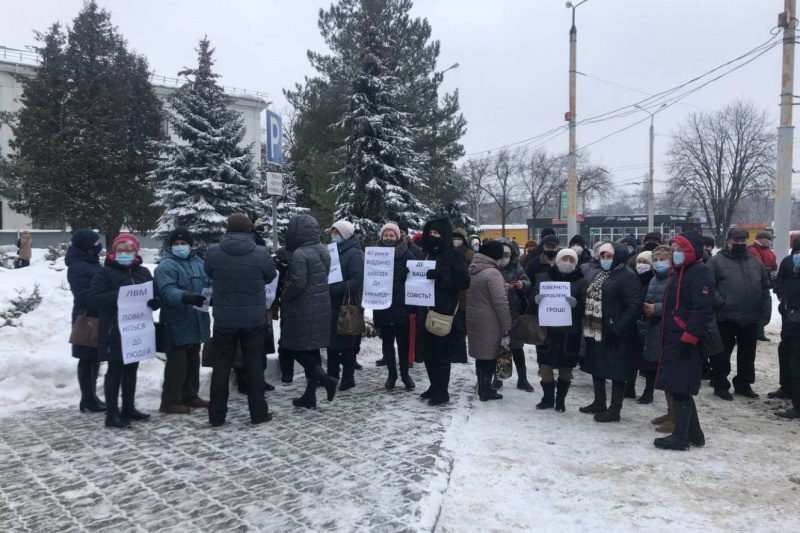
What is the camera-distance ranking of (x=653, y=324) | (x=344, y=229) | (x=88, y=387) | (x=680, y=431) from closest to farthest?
(x=680, y=431) → (x=88, y=387) → (x=653, y=324) → (x=344, y=229)

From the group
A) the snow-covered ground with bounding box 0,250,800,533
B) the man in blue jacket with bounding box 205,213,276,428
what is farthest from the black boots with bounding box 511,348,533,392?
the man in blue jacket with bounding box 205,213,276,428

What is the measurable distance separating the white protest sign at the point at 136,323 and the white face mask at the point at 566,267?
4502 mm

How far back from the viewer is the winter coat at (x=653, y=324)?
664cm

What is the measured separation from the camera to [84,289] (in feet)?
20.1

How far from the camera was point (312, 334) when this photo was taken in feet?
20.8

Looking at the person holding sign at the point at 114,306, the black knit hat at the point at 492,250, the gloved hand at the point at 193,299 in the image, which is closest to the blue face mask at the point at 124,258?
the person holding sign at the point at 114,306

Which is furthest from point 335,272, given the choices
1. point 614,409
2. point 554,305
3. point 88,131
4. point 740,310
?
point 88,131

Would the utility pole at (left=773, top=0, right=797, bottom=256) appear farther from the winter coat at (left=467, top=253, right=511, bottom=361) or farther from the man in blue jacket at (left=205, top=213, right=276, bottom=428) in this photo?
the man in blue jacket at (left=205, top=213, right=276, bottom=428)

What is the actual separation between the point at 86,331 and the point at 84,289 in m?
0.45

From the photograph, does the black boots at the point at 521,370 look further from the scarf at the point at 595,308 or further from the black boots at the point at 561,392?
the scarf at the point at 595,308

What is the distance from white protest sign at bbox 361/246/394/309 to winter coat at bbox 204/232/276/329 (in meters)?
1.74

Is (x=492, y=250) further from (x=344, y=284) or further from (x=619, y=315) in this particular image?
(x=344, y=284)

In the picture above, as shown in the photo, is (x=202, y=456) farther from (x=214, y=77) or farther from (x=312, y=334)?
(x=214, y=77)

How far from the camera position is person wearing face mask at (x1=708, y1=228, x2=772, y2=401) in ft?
25.1
